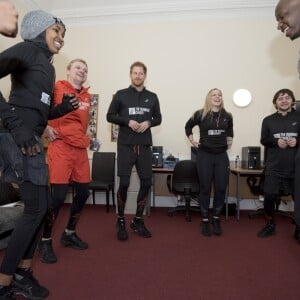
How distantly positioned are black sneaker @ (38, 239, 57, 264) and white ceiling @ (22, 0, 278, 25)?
4248 millimetres

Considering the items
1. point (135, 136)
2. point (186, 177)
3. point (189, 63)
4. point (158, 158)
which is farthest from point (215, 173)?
point (189, 63)

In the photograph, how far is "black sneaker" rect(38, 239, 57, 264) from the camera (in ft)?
8.24

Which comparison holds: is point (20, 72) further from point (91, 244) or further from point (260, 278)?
point (260, 278)

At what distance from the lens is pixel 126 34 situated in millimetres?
5605

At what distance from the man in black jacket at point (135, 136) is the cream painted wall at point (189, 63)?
206 cm

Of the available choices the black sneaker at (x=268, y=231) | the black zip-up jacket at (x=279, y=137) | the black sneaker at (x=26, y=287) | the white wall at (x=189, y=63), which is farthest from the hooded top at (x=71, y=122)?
the white wall at (x=189, y=63)

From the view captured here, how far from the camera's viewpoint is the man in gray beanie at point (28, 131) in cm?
158

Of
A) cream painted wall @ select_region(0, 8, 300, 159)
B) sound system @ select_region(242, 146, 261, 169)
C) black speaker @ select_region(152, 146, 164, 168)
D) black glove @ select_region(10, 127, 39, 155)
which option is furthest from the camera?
cream painted wall @ select_region(0, 8, 300, 159)

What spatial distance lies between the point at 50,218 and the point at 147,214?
2297mm

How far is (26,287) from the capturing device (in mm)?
1865

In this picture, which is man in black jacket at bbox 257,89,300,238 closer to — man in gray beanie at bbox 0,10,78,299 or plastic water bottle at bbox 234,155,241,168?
plastic water bottle at bbox 234,155,241,168

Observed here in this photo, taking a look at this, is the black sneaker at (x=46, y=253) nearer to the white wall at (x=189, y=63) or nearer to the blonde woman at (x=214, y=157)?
the blonde woman at (x=214, y=157)

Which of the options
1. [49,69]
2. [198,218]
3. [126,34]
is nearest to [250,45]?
[126,34]

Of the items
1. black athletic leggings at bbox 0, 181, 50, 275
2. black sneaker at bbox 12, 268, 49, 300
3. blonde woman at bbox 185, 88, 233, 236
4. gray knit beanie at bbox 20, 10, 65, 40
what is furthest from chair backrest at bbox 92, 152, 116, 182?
gray knit beanie at bbox 20, 10, 65, 40
